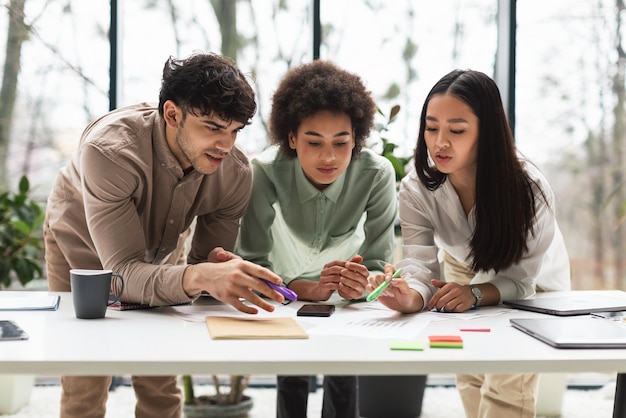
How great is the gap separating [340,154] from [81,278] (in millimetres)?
841

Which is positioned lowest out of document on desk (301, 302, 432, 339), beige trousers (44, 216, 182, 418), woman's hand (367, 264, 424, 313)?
beige trousers (44, 216, 182, 418)

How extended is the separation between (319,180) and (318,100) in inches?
9.3

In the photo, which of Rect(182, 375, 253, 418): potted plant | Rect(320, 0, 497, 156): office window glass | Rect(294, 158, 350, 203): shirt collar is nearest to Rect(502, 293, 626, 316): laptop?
Rect(294, 158, 350, 203): shirt collar

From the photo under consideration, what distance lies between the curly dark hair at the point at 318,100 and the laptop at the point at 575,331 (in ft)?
2.79

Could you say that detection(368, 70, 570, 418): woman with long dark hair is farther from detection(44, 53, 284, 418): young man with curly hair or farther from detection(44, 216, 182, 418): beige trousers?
detection(44, 216, 182, 418): beige trousers

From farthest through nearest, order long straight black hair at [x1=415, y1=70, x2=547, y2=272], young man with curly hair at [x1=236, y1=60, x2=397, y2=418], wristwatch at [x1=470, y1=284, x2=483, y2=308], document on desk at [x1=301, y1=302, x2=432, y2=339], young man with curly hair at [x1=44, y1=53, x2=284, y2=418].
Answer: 1. young man with curly hair at [x1=236, y1=60, x2=397, y2=418]
2. long straight black hair at [x1=415, y1=70, x2=547, y2=272]
3. wristwatch at [x1=470, y1=284, x2=483, y2=308]
4. young man with curly hair at [x1=44, y1=53, x2=284, y2=418]
5. document on desk at [x1=301, y1=302, x2=432, y2=339]

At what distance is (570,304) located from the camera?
1831mm

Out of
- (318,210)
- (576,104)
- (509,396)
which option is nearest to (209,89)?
(318,210)

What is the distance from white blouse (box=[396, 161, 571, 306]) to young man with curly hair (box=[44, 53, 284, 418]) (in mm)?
478

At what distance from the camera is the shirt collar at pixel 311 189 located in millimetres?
2203

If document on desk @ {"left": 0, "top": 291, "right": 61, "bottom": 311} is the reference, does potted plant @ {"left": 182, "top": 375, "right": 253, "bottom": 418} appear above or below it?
below

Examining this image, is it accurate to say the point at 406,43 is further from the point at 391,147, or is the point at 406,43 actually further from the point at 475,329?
the point at 475,329

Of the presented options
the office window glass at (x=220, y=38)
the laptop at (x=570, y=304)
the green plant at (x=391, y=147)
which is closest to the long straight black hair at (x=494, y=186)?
the laptop at (x=570, y=304)

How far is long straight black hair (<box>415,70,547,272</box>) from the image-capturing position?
1953mm
